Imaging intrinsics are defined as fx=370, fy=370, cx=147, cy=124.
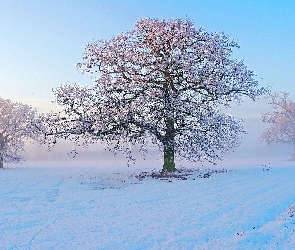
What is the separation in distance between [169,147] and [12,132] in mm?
21049

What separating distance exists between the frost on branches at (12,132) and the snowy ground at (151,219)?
977 inches

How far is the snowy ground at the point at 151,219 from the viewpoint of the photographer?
284 inches

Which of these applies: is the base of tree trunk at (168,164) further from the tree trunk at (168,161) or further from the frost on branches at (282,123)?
the frost on branches at (282,123)

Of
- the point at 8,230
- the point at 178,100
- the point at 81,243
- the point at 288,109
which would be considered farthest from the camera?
the point at 288,109

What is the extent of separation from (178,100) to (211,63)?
146 inches

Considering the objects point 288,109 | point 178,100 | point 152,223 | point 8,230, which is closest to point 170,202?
point 152,223

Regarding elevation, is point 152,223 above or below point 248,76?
below

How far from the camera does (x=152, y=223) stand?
909 centimetres

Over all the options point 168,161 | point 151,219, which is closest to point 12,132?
point 168,161

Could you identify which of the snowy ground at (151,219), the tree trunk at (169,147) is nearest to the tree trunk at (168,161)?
the tree trunk at (169,147)

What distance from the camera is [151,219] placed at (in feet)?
31.6

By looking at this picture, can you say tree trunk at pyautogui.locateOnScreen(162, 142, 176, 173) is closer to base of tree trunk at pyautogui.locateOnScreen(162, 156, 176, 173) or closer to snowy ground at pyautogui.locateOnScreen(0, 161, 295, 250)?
base of tree trunk at pyautogui.locateOnScreen(162, 156, 176, 173)

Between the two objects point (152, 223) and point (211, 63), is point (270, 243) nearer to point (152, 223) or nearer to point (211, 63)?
point (152, 223)

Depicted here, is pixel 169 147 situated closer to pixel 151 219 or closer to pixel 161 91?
pixel 161 91
